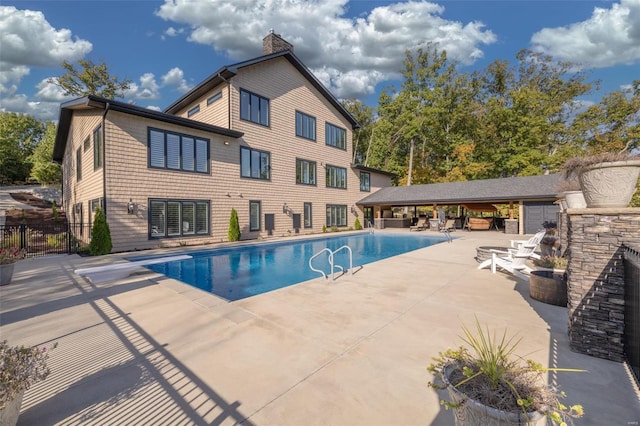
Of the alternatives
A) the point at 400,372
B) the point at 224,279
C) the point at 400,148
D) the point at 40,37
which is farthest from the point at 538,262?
the point at 40,37

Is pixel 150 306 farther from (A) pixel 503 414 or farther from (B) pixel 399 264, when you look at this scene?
(B) pixel 399 264

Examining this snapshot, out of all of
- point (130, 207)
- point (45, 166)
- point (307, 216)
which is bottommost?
point (307, 216)

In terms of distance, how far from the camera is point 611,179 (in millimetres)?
3271

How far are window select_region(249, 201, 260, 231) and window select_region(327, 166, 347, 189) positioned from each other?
720 centimetres

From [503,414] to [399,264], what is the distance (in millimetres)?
7149

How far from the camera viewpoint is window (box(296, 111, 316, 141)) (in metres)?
20.0

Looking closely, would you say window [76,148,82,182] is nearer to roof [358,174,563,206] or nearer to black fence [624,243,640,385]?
roof [358,174,563,206]

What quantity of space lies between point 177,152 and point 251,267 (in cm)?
769

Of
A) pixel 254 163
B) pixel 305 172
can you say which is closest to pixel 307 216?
pixel 305 172

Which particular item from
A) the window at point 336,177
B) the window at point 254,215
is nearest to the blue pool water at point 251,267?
the window at point 254,215

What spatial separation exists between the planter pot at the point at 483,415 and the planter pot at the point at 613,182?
3179mm

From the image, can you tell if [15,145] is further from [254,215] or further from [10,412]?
[10,412]

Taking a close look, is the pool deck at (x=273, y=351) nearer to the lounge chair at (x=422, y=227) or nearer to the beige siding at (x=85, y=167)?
the beige siding at (x=85, y=167)

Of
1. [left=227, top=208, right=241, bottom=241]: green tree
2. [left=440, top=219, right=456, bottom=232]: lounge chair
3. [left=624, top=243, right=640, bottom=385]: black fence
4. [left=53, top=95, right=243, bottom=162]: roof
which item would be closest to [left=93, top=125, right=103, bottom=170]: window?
[left=53, top=95, right=243, bottom=162]: roof
